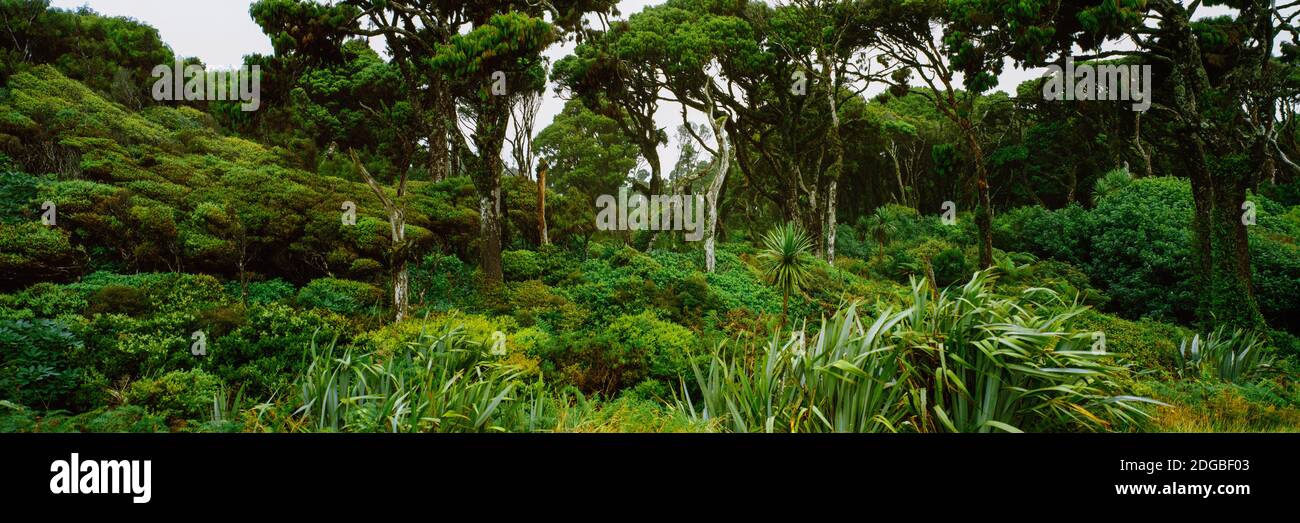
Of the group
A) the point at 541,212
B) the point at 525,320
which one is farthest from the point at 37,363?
the point at 541,212

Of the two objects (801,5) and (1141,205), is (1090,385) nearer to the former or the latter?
(1141,205)

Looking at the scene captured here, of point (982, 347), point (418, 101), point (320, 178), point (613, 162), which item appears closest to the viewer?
point (982, 347)

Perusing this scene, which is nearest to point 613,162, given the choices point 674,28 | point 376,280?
point 674,28

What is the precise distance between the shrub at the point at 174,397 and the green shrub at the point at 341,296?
3316mm

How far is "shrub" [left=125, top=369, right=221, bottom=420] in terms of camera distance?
18.4 feet

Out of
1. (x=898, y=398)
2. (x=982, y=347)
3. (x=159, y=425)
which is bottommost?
(x=159, y=425)

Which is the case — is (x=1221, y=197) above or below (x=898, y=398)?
above

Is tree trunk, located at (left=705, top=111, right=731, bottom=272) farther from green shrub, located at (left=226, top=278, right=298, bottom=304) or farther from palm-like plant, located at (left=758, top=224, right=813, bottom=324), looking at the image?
green shrub, located at (left=226, top=278, right=298, bottom=304)

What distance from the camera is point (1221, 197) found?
11.0 meters

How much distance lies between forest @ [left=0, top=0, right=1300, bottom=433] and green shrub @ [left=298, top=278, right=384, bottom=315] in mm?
63

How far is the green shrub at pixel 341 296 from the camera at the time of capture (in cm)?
944

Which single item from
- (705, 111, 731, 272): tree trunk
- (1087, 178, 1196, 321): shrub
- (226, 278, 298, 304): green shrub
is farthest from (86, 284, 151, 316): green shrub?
(1087, 178, 1196, 321): shrub

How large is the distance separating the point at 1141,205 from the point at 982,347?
15554 millimetres

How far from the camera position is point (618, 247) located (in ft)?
47.9
